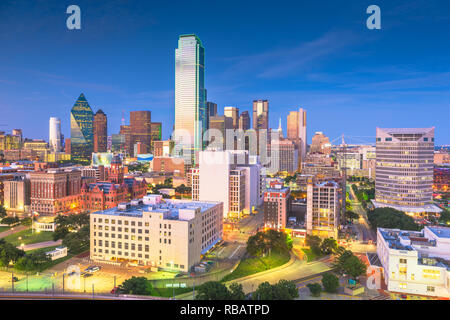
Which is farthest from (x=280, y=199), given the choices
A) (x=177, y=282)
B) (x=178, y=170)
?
(x=178, y=170)

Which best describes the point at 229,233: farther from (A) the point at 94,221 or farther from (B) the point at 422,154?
(B) the point at 422,154

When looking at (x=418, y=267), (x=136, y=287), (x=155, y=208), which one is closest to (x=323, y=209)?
(x=418, y=267)

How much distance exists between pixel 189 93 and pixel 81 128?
76.3 metres

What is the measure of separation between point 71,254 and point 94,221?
18.8 feet

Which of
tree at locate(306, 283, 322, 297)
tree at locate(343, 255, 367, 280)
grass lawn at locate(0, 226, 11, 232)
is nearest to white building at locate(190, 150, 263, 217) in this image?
tree at locate(343, 255, 367, 280)

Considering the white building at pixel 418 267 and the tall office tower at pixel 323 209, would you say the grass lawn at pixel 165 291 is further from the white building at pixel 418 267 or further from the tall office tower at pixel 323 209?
the tall office tower at pixel 323 209

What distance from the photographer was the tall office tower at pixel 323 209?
4456cm

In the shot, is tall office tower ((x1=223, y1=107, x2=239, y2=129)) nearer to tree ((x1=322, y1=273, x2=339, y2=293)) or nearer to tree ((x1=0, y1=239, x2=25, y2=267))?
tree ((x1=0, y1=239, x2=25, y2=267))

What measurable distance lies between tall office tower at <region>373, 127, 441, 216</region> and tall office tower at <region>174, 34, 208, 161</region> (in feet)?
338

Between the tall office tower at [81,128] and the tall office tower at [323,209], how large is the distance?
165477 mm

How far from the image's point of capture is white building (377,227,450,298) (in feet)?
89.8
